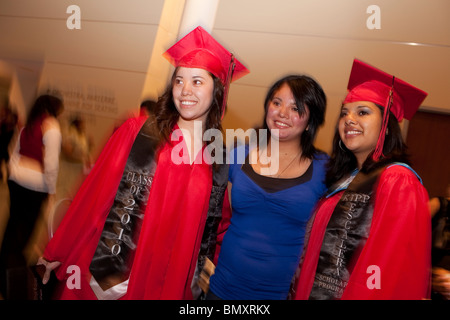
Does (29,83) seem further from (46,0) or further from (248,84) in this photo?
(248,84)

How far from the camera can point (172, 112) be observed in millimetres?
1516

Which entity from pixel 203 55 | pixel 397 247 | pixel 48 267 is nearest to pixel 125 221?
pixel 48 267

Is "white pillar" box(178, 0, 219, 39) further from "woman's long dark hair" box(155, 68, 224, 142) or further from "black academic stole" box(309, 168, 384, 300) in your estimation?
"black academic stole" box(309, 168, 384, 300)

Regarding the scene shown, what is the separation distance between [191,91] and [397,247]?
3.42ft

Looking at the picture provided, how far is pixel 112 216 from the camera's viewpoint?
1362 millimetres

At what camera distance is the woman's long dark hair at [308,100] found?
154 centimetres

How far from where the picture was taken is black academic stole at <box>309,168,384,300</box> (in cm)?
130

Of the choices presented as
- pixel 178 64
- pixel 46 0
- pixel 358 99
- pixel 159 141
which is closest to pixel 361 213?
pixel 358 99

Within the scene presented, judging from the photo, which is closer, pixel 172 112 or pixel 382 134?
pixel 382 134

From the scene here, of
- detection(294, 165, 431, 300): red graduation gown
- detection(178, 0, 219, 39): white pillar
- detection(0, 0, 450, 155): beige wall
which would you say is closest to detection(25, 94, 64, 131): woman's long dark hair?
detection(0, 0, 450, 155): beige wall

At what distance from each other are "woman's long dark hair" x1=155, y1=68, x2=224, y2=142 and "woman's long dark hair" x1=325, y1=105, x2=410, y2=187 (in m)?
0.62

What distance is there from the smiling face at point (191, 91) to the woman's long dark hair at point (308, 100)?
0.36 metres

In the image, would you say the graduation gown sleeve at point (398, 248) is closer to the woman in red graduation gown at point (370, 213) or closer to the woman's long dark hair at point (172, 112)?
the woman in red graduation gown at point (370, 213)

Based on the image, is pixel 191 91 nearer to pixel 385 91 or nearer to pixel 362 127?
pixel 362 127
